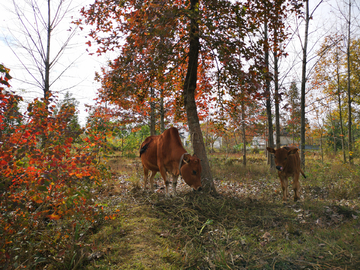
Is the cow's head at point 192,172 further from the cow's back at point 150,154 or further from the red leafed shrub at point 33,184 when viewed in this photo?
the red leafed shrub at point 33,184

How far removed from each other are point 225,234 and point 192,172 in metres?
1.88

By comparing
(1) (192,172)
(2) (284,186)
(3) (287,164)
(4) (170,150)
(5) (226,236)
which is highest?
(4) (170,150)

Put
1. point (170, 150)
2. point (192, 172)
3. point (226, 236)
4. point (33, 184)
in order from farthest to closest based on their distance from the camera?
point (170, 150), point (192, 172), point (226, 236), point (33, 184)

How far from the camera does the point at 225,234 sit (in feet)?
13.0

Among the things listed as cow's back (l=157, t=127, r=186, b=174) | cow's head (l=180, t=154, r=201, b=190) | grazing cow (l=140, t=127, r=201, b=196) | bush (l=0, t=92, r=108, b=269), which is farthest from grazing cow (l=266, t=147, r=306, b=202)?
bush (l=0, t=92, r=108, b=269)

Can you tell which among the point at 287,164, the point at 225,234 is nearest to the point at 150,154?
the point at 225,234

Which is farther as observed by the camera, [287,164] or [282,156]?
[287,164]

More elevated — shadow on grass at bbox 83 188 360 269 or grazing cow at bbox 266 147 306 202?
grazing cow at bbox 266 147 306 202

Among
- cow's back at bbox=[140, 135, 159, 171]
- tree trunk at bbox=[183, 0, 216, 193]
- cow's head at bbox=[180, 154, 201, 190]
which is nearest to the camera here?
cow's head at bbox=[180, 154, 201, 190]

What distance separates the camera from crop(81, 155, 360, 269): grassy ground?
3057 mm

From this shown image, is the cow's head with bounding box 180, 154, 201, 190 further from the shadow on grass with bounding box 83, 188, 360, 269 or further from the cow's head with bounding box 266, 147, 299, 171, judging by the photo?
the cow's head with bounding box 266, 147, 299, 171

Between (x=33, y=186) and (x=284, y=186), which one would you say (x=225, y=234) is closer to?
(x=33, y=186)

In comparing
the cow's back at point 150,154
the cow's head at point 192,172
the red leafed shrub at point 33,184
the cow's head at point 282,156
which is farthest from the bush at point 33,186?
the cow's head at point 282,156

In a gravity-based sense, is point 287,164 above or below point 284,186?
above
